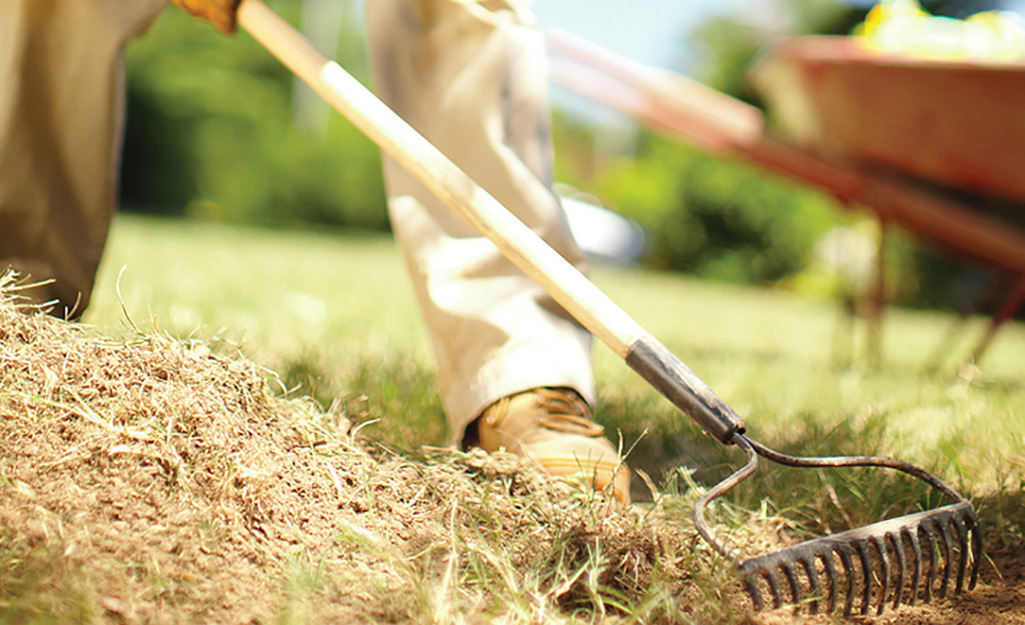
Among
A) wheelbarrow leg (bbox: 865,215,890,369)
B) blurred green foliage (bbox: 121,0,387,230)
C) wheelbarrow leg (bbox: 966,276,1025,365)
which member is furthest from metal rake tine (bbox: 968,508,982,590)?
blurred green foliage (bbox: 121,0,387,230)

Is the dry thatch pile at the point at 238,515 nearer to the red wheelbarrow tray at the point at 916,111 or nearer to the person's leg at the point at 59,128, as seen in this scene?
the person's leg at the point at 59,128

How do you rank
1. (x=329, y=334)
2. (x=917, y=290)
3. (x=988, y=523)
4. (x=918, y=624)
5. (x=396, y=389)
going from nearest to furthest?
(x=918, y=624), (x=988, y=523), (x=396, y=389), (x=329, y=334), (x=917, y=290)

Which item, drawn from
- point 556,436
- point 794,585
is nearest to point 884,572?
point 794,585

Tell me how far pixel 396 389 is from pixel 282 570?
78cm

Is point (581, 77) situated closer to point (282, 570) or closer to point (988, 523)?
point (988, 523)

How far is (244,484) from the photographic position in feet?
3.17

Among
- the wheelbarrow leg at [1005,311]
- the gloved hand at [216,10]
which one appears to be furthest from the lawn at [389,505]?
the wheelbarrow leg at [1005,311]

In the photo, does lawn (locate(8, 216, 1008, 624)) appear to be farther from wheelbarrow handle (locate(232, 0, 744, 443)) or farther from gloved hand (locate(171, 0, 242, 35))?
gloved hand (locate(171, 0, 242, 35))

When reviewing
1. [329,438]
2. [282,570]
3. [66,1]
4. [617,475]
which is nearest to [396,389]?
[329,438]

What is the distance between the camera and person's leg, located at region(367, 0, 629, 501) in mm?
1286

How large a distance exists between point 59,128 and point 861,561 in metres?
1.48

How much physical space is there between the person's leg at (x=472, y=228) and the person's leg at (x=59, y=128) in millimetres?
479

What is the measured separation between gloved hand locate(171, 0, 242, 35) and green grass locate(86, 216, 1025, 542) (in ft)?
1.75

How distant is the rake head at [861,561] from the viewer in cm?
92
